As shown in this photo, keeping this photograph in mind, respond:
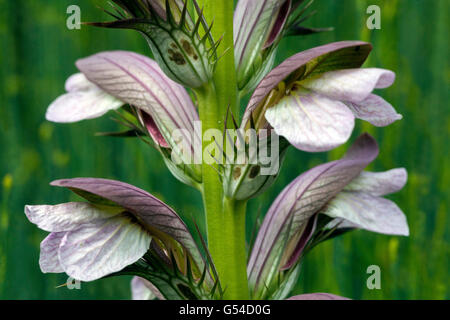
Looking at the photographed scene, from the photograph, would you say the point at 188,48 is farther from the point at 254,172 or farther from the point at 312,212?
the point at 312,212

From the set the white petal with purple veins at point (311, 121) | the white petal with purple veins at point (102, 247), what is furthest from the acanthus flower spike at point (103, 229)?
the white petal with purple veins at point (311, 121)

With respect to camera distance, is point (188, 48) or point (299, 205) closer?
point (188, 48)

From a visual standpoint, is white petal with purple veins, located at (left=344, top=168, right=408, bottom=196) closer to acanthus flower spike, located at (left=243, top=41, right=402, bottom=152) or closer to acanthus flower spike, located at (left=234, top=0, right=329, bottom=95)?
acanthus flower spike, located at (left=243, top=41, right=402, bottom=152)

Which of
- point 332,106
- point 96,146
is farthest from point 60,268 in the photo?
point 96,146
